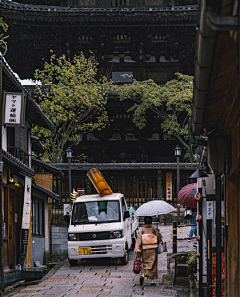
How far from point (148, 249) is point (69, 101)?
15.7 metres

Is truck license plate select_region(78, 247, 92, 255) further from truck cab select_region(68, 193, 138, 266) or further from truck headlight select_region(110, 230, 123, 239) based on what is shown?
truck headlight select_region(110, 230, 123, 239)

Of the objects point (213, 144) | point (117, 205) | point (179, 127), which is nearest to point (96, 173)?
point (117, 205)

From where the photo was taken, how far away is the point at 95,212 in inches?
640

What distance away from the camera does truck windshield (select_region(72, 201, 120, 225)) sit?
16062 mm

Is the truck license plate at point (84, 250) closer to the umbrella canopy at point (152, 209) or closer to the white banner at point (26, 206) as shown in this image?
the umbrella canopy at point (152, 209)

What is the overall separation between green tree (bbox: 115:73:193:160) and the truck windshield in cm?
1181

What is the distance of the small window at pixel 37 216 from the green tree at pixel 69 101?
4.50 m

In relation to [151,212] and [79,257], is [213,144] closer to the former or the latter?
[151,212]

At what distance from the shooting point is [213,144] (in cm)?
788

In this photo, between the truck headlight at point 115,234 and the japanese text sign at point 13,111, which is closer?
the japanese text sign at point 13,111

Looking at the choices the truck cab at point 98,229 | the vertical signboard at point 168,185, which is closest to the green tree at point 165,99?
the vertical signboard at point 168,185

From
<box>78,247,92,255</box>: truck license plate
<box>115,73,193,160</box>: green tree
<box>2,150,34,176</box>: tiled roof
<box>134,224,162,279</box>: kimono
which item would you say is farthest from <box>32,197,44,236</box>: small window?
<box>134,224,162,279</box>: kimono

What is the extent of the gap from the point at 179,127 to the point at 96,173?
12.3 m

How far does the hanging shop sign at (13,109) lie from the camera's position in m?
13.9
